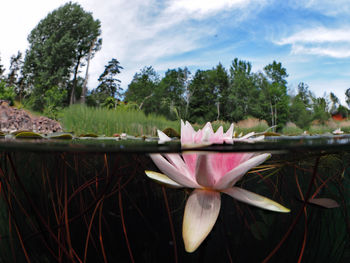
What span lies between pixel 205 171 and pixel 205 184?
0.04 ft

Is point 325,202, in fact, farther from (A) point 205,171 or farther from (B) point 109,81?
(B) point 109,81

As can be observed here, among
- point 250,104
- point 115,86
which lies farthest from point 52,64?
point 250,104

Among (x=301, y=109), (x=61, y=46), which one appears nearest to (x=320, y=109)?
(x=301, y=109)

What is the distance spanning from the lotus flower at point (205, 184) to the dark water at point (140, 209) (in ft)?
0.07

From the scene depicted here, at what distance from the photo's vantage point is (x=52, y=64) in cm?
799

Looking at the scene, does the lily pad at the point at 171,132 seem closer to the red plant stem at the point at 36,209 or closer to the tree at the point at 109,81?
the red plant stem at the point at 36,209

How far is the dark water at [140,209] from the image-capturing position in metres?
0.17

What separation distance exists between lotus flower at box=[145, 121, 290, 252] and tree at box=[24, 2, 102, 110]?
8622 mm

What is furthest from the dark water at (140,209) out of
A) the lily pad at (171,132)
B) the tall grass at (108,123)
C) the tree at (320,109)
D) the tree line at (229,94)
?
the tree line at (229,94)

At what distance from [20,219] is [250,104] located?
10.3 metres

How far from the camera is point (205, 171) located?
0.13 meters

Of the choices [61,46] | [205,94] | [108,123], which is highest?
[61,46]

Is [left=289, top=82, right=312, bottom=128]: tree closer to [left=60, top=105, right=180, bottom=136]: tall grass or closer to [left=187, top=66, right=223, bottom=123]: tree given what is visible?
[left=187, top=66, right=223, bottom=123]: tree

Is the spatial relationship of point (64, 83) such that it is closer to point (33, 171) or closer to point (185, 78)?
point (185, 78)
